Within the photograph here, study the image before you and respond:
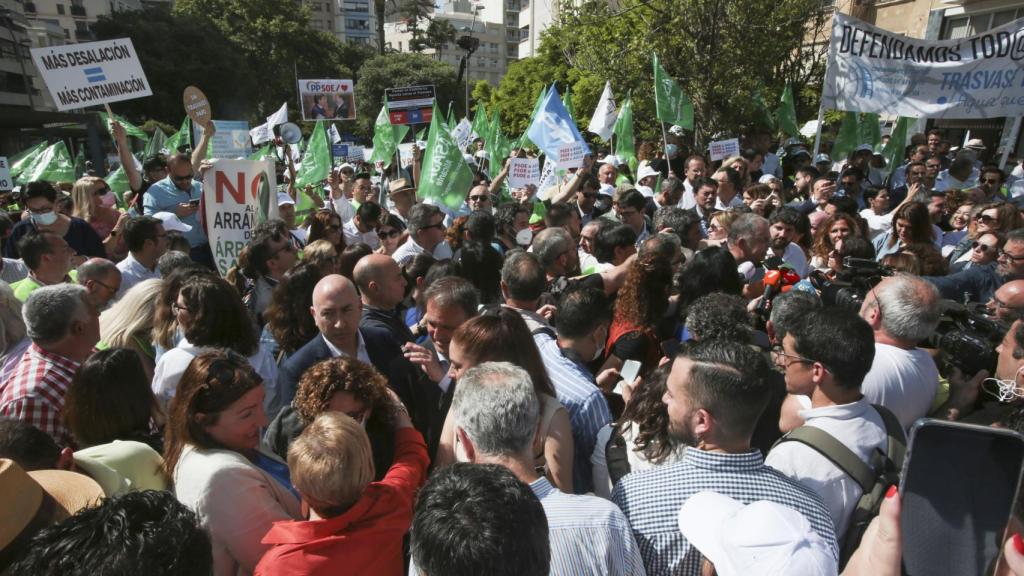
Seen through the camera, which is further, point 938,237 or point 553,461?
point 938,237

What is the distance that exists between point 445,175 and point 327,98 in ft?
18.5

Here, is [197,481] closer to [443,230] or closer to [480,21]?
[443,230]

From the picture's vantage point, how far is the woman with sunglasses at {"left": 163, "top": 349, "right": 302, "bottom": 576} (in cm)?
202

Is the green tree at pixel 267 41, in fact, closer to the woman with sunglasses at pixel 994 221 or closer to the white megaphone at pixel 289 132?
the white megaphone at pixel 289 132

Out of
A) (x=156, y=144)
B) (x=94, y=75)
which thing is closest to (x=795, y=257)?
(x=94, y=75)

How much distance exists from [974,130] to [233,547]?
22.4 meters

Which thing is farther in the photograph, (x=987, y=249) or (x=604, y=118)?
(x=604, y=118)

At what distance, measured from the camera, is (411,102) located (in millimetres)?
11883

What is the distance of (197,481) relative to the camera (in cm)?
204

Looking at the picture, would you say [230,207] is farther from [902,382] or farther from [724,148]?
[724,148]

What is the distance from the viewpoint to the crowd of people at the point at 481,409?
144 centimetres

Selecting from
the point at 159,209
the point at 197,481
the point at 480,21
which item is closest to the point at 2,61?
the point at 159,209

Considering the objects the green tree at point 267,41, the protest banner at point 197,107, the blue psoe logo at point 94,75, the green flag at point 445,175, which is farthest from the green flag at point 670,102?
the green tree at point 267,41

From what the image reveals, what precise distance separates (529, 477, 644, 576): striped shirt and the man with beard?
180 millimetres
